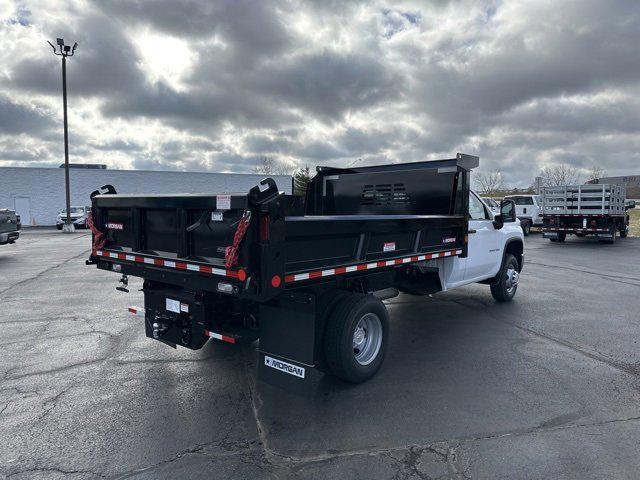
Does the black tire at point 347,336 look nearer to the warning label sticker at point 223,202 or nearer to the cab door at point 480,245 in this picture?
the warning label sticker at point 223,202

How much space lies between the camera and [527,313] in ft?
23.3

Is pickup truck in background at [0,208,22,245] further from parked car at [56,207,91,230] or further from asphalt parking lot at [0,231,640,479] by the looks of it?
parked car at [56,207,91,230]

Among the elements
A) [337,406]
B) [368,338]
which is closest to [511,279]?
[368,338]

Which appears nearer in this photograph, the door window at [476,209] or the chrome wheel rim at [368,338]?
the chrome wheel rim at [368,338]

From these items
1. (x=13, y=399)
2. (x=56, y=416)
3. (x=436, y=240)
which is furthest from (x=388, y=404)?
(x=13, y=399)

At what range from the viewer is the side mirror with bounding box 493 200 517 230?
6.78 meters

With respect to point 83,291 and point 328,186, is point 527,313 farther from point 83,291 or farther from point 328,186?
point 83,291

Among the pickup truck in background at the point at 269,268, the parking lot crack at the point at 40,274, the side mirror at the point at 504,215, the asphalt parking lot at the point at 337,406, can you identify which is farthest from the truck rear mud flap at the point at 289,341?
the parking lot crack at the point at 40,274

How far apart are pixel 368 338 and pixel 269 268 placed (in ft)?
5.77

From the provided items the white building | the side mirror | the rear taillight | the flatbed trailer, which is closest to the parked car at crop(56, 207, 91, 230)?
the white building

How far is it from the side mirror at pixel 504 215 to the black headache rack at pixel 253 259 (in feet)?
5.63

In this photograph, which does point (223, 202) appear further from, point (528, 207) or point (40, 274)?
point (528, 207)

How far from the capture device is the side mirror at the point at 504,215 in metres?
6.78

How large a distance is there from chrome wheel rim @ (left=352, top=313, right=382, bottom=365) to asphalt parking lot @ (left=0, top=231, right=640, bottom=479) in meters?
0.26
